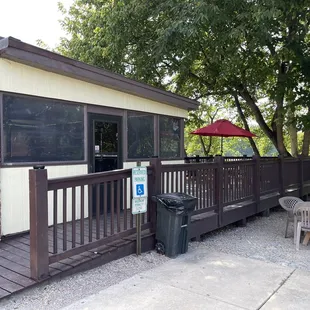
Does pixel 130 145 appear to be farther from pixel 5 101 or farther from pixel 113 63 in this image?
pixel 113 63

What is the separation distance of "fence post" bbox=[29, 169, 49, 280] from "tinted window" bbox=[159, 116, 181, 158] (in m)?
3.84

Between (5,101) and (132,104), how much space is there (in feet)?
7.98

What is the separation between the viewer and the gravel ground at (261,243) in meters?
4.45

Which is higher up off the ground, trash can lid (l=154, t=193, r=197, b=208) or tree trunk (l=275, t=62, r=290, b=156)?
tree trunk (l=275, t=62, r=290, b=156)

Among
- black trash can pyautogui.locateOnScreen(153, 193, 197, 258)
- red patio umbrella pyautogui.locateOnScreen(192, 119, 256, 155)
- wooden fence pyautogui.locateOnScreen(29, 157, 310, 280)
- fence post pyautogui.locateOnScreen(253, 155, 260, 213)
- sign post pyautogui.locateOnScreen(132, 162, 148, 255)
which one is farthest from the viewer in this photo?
red patio umbrella pyautogui.locateOnScreen(192, 119, 256, 155)

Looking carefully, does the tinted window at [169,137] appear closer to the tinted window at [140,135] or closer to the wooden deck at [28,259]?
the tinted window at [140,135]

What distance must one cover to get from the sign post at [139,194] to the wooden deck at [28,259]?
264mm

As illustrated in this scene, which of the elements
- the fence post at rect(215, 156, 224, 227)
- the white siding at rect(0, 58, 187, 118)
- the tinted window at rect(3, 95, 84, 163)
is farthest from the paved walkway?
the white siding at rect(0, 58, 187, 118)

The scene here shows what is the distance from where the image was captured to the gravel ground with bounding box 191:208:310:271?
4449 millimetres

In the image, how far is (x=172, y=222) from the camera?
418cm

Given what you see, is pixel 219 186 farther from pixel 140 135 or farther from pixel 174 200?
pixel 140 135

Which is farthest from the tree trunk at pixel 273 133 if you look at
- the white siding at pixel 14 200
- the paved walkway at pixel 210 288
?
the white siding at pixel 14 200

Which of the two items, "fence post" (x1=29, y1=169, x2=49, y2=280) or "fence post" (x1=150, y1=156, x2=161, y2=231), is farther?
"fence post" (x1=150, y1=156, x2=161, y2=231)

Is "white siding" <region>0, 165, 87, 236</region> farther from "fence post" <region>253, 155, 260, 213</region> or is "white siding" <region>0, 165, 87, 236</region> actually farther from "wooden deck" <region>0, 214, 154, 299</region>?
"fence post" <region>253, 155, 260, 213</region>
